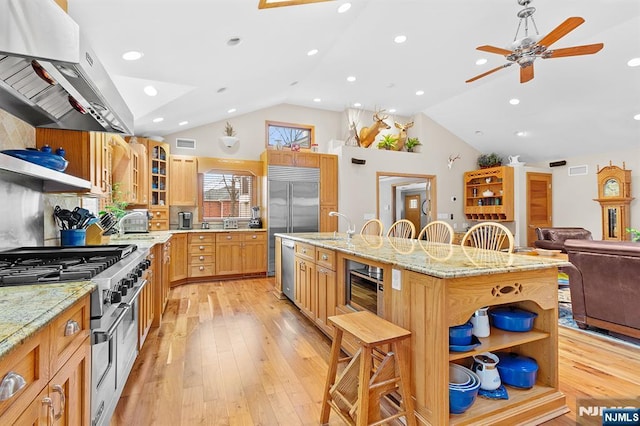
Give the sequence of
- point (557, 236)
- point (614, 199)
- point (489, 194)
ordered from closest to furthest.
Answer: point (614, 199), point (557, 236), point (489, 194)

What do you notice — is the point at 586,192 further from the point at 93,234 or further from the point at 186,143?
the point at 93,234

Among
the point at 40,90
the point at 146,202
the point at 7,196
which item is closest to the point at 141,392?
the point at 7,196

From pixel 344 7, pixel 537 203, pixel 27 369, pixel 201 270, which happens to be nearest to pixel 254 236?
A: pixel 201 270

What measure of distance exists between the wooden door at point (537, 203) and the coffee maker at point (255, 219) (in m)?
6.40

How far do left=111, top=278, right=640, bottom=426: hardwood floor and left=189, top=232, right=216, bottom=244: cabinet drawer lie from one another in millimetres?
1935

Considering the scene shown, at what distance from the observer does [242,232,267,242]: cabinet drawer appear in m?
5.66

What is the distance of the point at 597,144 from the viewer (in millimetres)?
6652

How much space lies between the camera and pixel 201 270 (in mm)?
5348

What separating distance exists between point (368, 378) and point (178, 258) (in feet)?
14.6

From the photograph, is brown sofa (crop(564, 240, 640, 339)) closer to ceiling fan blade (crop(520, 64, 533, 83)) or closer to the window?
ceiling fan blade (crop(520, 64, 533, 83))

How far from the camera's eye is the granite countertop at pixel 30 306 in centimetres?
76

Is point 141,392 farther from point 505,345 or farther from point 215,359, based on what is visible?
point 505,345

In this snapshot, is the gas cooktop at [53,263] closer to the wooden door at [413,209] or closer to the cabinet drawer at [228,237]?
the cabinet drawer at [228,237]

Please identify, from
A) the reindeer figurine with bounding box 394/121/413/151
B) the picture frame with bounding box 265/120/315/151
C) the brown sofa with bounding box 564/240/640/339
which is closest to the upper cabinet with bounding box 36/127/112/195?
the picture frame with bounding box 265/120/315/151
